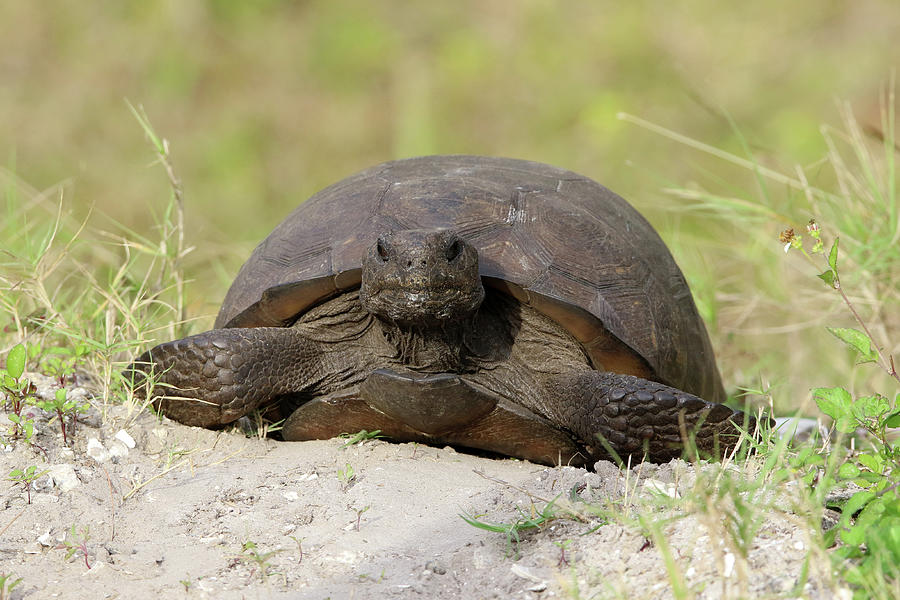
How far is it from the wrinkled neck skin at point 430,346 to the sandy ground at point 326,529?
→ 28 cm

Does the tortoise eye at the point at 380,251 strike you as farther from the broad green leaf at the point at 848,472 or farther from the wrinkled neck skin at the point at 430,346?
the broad green leaf at the point at 848,472

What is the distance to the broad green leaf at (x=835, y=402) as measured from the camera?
2.52m

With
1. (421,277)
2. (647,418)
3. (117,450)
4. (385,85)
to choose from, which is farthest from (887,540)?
(385,85)

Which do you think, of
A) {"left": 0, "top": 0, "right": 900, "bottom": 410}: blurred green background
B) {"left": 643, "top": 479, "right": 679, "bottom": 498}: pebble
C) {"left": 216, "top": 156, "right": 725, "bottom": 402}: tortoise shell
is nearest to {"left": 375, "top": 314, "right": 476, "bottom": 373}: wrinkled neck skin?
{"left": 216, "top": 156, "right": 725, "bottom": 402}: tortoise shell

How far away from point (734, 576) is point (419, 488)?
41.9 inches

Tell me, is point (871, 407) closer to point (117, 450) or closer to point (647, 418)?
point (647, 418)

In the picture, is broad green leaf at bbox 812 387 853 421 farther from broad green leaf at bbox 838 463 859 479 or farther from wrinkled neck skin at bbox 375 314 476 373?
wrinkled neck skin at bbox 375 314 476 373

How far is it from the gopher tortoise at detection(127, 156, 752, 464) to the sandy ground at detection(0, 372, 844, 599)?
149 millimetres

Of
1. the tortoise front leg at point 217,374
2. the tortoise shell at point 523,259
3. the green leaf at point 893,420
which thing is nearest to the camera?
the green leaf at point 893,420

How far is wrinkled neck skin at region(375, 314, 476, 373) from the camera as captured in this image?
332cm

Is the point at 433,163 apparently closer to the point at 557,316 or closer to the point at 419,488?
the point at 557,316

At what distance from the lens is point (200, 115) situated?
10.6 metres

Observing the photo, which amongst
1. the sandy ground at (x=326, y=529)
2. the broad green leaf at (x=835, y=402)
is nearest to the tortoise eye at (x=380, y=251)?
the sandy ground at (x=326, y=529)

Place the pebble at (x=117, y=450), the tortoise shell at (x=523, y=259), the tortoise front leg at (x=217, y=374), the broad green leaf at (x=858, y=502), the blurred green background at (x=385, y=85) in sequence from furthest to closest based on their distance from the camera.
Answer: the blurred green background at (x=385, y=85)
the tortoise shell at (x=523, y=259)
the tortoise front leg at (x=217, y=374)
the pebble at (x=117, y=450)
the broad green leaf at (x=858, y=502)
